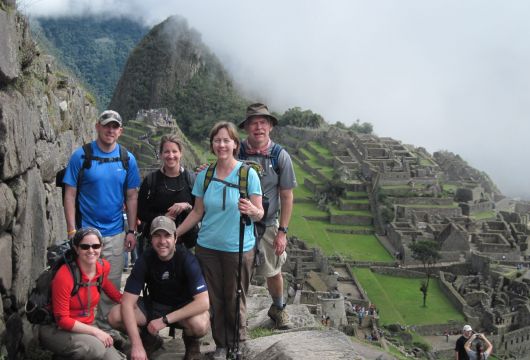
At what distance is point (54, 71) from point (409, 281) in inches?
989

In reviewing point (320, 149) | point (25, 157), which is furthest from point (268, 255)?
point (320, 149)

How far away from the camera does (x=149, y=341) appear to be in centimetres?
485

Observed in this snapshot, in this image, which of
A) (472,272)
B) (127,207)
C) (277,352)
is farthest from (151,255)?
(472,272)

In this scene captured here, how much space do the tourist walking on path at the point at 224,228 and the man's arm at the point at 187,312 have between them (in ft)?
0.98

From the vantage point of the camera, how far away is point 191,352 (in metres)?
4.79

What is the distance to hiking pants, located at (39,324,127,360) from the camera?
13.9 ft

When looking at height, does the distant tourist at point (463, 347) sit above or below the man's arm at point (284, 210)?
below

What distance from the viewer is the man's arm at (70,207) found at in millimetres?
4820

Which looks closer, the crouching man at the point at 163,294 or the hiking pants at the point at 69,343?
the hiking pants at the point at 69,343

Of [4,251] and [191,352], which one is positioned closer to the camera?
[4,251]

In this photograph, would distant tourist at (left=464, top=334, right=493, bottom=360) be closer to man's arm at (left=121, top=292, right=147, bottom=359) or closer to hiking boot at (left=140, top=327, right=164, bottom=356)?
hiking boot at (left=140, top=327, right=164, bottom=356)

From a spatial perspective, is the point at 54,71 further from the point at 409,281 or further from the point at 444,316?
the point at 409,281

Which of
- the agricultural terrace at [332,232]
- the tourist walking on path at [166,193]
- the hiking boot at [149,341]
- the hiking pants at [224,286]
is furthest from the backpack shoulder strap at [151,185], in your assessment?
the agricultural terrace at [332,232]

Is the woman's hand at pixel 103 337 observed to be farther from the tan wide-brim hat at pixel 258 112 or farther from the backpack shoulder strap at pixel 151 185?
the tan wide-brim hat at pixel 258 112
